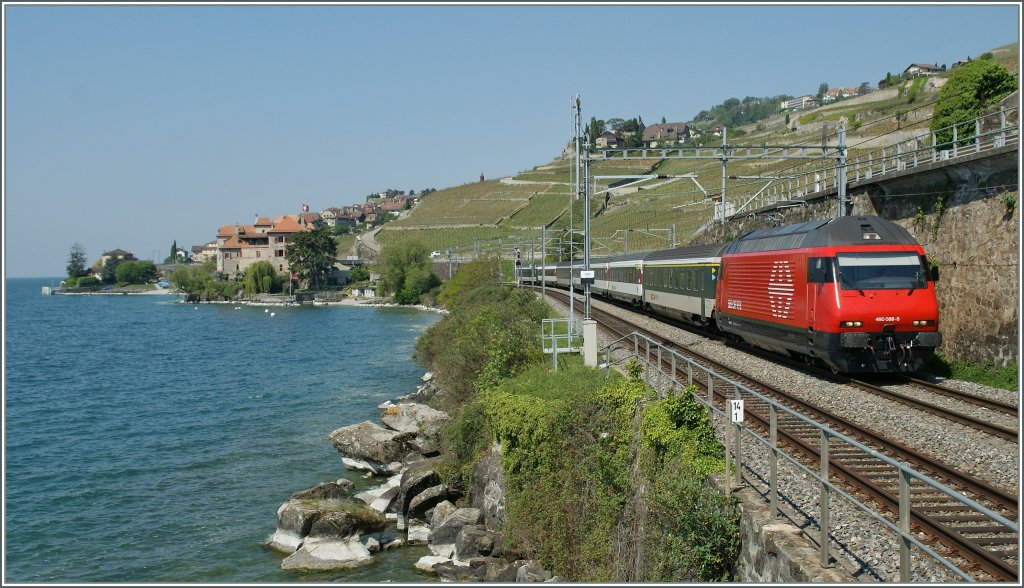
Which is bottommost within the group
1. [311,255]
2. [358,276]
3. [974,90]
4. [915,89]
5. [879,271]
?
[358,276]

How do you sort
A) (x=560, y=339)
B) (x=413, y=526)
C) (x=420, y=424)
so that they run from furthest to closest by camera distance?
(x=420, y=424), (x=560, y=339), (x=413, y=526)

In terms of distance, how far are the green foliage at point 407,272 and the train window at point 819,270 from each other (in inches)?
4115

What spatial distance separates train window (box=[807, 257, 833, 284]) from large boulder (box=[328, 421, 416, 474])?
1546 centimetres

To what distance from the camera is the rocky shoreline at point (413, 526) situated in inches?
687

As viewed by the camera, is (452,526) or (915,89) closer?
(452,526)

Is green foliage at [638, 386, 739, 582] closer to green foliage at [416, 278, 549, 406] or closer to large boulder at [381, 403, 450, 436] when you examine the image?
green foliage at [416, 278, 549, 406]

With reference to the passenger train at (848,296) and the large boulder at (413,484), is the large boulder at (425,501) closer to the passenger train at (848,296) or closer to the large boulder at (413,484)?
the large boulder at (413,484)

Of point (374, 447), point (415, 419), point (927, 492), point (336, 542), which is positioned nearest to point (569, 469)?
point (927, 492)

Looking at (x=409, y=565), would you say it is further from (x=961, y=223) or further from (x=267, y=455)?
(x=961, y=223)

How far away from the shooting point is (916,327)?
56.5ft

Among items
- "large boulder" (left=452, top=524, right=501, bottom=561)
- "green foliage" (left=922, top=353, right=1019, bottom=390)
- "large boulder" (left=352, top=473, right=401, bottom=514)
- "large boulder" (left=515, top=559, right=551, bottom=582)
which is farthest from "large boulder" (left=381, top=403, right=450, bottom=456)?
"green foliage" (left=922, top=353, right=1019, bottom=390)

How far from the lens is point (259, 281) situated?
144 metres

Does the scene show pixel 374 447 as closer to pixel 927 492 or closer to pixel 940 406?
pixel 940 406

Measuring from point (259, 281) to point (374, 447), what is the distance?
402 feet
